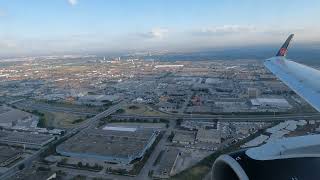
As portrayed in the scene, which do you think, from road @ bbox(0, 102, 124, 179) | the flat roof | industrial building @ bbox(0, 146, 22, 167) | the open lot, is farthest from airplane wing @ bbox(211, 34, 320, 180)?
the open lot

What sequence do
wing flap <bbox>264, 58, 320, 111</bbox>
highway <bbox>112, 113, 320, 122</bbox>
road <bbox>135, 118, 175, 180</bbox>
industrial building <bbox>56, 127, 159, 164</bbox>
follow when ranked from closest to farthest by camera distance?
wing flap <bbox>264, 58, 320, 111</bbox> < road <bbox>135, 118, 175, 180</bbox> < industrial building <bbox>56, 127, 159, 164</bbox> < highway <bbox>112, 113, 320, 122</bbox>

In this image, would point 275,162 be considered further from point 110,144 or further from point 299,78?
point 110,144

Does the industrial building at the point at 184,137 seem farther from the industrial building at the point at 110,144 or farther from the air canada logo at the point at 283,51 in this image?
the air canada logo at the point at 283,51

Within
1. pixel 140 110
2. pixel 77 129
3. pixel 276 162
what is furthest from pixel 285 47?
pixel 140 110

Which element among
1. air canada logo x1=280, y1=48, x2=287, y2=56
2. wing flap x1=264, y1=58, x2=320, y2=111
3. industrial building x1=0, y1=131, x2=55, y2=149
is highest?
air canada logo x1=280, y1=48, x2=287, y2=56

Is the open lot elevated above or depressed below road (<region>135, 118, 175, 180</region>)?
above

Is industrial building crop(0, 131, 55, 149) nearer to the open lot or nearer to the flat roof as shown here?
the flat roof

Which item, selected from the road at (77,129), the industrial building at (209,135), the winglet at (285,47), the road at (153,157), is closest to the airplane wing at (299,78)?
the winglet at (285,47)
